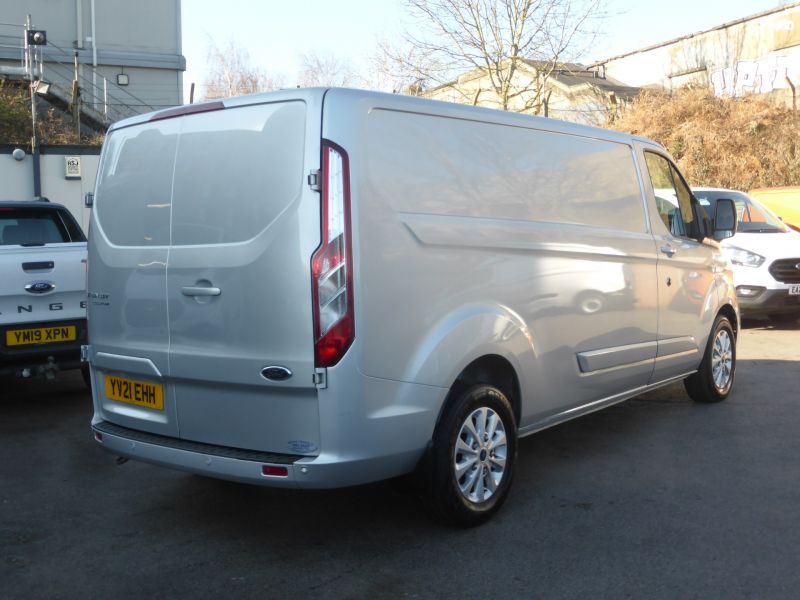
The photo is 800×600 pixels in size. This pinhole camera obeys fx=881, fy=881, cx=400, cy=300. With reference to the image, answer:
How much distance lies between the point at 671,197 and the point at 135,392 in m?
4.10

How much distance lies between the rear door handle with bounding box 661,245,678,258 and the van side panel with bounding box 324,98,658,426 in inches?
8.6

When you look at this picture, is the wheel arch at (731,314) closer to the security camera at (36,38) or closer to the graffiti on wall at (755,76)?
the security camera at (36,38)

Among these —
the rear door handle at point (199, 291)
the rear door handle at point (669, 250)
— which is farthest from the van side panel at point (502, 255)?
the rear door handle at point (199, 291)

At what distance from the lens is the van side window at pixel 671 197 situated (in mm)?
6234

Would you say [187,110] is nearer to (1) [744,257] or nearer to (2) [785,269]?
(1) [744,257]

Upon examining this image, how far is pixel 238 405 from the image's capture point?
12.7 feet

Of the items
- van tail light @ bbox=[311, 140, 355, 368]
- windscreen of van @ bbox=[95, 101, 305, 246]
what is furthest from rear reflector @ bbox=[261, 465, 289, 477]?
windscreen of van @ bbox=[95, 101, 305, 246]

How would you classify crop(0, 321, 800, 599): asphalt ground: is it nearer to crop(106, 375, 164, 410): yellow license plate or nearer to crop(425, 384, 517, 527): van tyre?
crop(425, 384, 517, 527): van tyre

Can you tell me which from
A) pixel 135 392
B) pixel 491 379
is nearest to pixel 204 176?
pixel 135 392

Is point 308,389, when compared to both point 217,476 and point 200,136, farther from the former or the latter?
point 200,136

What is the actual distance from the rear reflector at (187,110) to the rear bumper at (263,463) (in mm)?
1538

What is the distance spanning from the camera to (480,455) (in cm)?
435

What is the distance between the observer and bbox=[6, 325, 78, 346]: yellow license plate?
6.75 metres

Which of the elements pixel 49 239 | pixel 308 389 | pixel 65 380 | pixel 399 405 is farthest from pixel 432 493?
pixel 65 380
